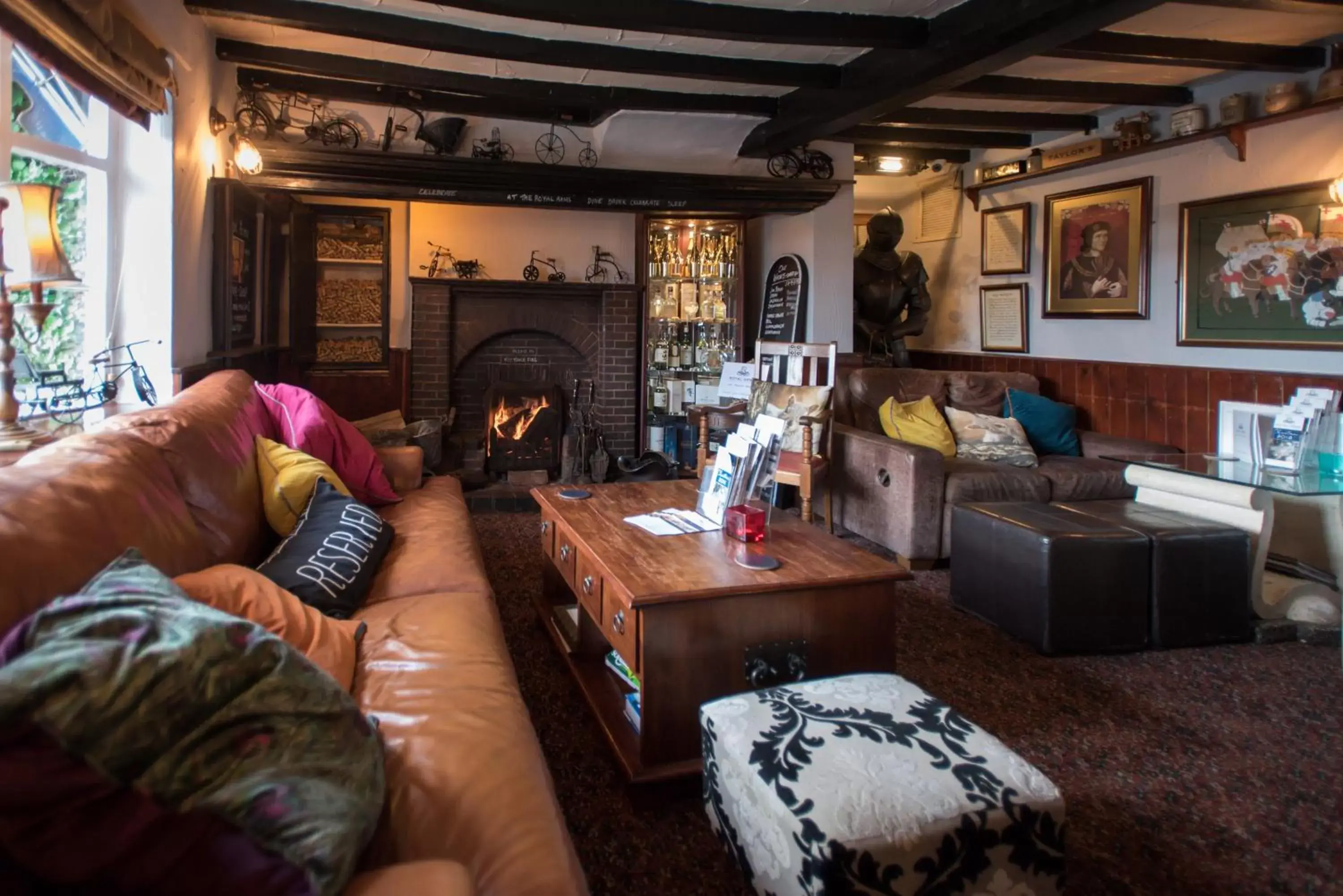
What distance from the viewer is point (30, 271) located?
2.09 meters

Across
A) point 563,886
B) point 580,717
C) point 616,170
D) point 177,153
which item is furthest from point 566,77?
point 563,886

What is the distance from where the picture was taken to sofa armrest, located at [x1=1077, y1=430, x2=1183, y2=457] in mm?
4266

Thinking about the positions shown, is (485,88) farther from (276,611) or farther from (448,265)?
(276,611)

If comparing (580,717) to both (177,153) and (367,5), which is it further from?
(367,5)

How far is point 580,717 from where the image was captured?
2.31 meters

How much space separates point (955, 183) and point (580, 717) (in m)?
5.39

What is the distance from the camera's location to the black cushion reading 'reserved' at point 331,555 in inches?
76.3

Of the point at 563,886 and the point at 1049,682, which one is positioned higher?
the point at 563,886

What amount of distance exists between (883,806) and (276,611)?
1147 millimetres

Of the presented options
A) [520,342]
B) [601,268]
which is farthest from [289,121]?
[601,268]

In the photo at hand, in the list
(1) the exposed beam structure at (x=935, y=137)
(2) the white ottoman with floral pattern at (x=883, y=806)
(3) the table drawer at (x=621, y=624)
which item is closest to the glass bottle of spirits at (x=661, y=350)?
(1) the exposed beam structure at (x=935, y=137)

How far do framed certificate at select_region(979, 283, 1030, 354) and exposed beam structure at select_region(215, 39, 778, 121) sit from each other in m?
2.16

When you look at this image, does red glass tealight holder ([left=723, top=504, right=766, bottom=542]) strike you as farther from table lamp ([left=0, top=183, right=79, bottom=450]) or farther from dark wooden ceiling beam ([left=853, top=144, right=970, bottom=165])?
dark wooden ceiling beam ([left=853, top=144, right=970, bottom=165])

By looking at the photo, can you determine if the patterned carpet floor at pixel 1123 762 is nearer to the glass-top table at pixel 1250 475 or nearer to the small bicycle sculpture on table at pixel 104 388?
the glass-top table at pixel 1250 475
